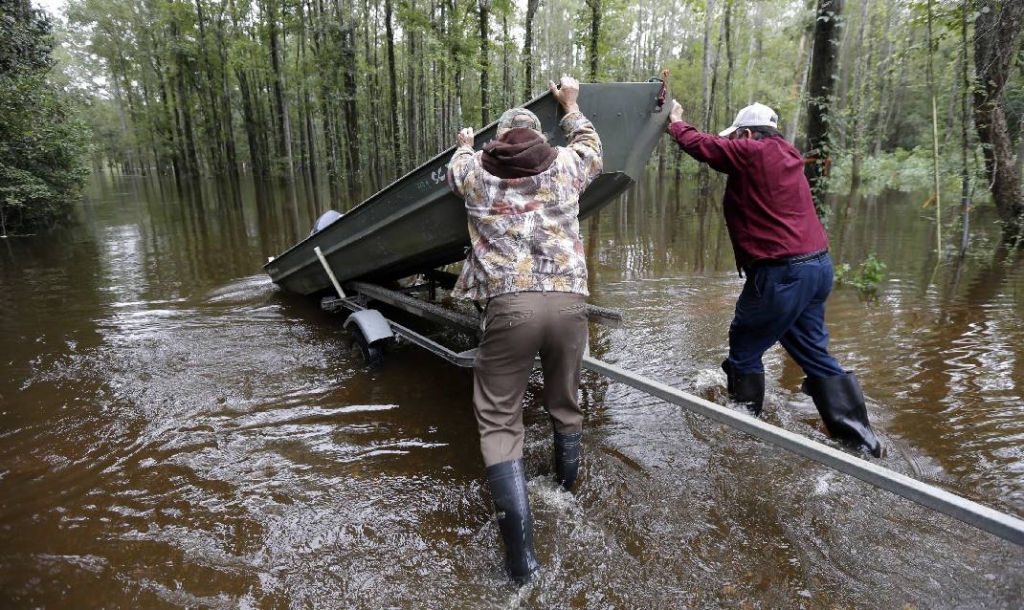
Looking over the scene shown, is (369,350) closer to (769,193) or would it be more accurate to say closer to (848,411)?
(769,193)

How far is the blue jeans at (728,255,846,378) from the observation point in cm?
273

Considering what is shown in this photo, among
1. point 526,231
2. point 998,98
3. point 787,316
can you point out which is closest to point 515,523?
point 526,231

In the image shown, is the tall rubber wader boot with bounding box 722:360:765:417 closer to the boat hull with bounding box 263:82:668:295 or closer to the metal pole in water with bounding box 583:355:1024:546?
the metal pole in water with bounding box 583:355:1024:546

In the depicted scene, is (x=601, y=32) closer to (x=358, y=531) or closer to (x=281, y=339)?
(x=281, y=339)

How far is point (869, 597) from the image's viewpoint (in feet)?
6.57

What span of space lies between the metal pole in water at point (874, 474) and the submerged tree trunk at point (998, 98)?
682 cm

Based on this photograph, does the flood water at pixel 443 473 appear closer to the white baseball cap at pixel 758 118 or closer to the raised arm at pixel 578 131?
the raised arm at pixel 578 131

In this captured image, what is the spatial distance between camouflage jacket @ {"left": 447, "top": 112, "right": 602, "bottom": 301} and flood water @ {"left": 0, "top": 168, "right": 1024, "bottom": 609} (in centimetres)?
121

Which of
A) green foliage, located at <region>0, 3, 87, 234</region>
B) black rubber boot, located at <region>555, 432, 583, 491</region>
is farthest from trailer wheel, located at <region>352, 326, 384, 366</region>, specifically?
green foliage, located at <region>0, 3, 87, 234</region>

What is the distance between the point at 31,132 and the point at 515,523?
13200 mm

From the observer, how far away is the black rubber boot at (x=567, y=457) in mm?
2531

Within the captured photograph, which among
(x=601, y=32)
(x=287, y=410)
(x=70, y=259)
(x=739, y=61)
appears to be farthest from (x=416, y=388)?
(x=739, y=61)

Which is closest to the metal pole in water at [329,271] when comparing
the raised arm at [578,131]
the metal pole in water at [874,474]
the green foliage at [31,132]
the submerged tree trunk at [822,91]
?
the raised arm at [578,131]

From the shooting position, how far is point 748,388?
10.4 ft
